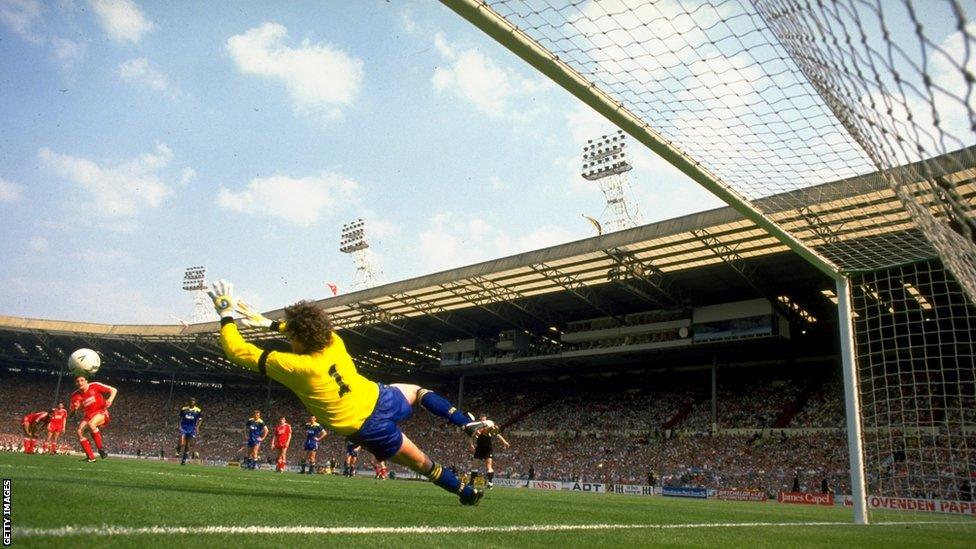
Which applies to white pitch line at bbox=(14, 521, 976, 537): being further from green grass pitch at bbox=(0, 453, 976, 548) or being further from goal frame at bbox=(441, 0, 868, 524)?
goal frame at bbox=(441, 0, 868, 524)

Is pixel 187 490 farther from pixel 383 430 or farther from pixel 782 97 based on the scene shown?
pixel 782 97

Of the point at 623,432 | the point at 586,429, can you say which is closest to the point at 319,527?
the point at 623,432

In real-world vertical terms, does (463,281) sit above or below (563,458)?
above

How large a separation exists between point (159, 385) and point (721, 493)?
50.2 m

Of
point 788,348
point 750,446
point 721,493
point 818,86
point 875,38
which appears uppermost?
point 788,348

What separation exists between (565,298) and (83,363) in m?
24.8

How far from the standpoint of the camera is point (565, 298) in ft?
110

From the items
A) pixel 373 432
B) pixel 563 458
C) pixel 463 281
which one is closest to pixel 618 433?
pixel 563 458

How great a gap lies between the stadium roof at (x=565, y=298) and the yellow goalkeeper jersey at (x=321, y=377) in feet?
27.5

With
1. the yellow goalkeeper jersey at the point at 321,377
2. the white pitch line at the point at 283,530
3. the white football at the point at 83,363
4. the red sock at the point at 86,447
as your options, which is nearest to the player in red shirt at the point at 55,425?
the red sock at the point at 86,447

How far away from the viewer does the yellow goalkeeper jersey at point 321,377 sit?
4.79m

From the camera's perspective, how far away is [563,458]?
34.4 meters

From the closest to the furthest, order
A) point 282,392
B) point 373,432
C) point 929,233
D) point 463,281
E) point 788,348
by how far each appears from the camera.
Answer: point 373,432 < point 929,233 < point 463,281 < point 788,348 < point 282,392

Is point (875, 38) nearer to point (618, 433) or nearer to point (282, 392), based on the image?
point (618, 433)
